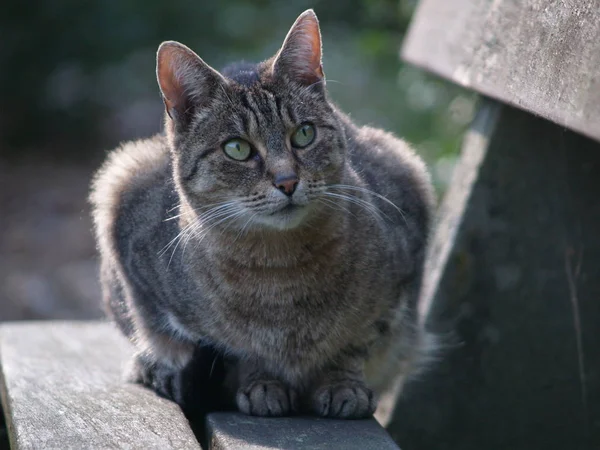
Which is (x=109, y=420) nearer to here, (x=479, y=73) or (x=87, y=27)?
(x=479, y=73)

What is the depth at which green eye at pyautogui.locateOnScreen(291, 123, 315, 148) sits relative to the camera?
9.09ft

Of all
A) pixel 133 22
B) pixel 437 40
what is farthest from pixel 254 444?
pixel 133 22

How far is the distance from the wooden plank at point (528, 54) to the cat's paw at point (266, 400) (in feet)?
3.37

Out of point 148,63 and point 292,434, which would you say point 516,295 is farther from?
point 148,63

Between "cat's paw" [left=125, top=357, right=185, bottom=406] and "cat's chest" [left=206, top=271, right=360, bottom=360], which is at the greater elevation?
"cat's chest" [left=206, top=271, right=360, bottom=360]

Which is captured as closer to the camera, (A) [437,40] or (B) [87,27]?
(A) [437,40]

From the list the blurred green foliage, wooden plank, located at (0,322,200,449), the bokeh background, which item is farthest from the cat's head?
the blurred green foliage

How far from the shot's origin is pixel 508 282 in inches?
138

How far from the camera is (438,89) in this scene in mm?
5465

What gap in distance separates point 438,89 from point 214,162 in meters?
2.92

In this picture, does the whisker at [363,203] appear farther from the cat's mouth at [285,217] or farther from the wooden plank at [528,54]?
the wooden plank at [528,54]

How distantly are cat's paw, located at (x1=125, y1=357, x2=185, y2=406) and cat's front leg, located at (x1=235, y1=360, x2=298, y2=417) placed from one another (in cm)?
18

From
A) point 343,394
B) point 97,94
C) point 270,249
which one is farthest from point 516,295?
point 97,94

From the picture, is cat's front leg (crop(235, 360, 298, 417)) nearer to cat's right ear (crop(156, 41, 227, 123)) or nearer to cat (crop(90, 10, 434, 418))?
cat (crop(90, 10, 434, 418))
